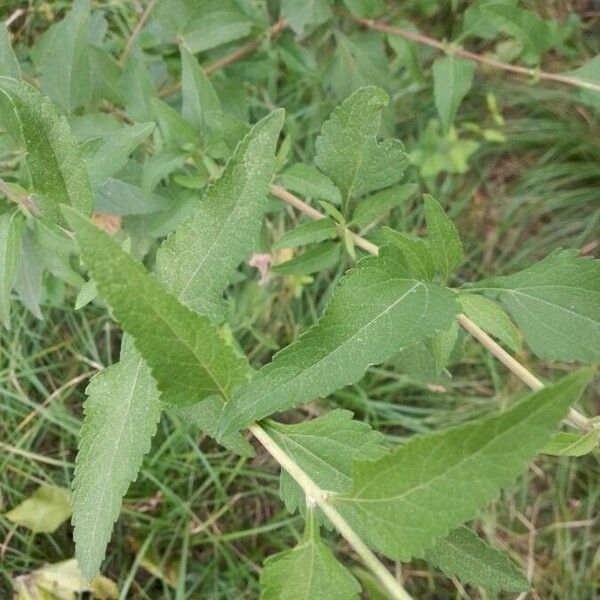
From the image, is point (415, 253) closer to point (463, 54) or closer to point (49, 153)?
point (49, 153)

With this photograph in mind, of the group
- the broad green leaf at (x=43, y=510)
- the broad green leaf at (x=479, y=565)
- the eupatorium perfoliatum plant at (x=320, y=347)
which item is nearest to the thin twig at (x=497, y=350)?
the eupatorium perfoliatum plant at (x=320, y=347)

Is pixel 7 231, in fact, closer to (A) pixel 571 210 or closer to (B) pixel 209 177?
(B) pixel 209 177

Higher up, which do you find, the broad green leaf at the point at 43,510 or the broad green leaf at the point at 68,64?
the broad green leaf at the point at 68,64

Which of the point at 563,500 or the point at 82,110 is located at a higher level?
the point at 82,110

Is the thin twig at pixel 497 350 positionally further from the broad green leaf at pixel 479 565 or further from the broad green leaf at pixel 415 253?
the broad green leaf at pixel 479 565

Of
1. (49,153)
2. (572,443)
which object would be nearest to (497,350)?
(572,443)

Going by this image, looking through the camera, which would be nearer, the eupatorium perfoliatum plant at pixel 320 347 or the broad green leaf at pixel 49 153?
the eupatorium perfoliatum plant at pixel 320 347

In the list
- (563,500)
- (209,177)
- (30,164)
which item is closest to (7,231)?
(30,164)
